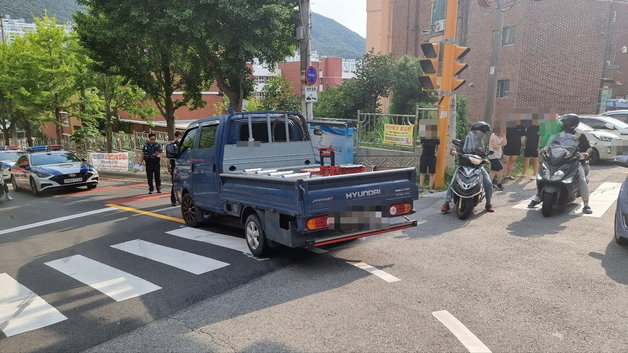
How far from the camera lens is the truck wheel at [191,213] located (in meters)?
8.15

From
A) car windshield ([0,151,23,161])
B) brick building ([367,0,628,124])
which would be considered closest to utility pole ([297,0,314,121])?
brick building ([367,0,628,124])

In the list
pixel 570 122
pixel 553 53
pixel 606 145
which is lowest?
pixel 606 145

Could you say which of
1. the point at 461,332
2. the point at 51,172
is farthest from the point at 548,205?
the point at 51,172

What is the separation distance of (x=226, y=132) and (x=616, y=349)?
18.5 feet

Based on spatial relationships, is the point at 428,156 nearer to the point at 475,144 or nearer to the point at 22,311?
the point at 475,144

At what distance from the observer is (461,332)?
3773mm

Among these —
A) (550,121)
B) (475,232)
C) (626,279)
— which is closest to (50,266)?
(475,232)

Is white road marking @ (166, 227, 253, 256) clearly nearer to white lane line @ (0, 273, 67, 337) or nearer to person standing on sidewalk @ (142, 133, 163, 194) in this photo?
white lane line @ (0, 273, 67, 337)

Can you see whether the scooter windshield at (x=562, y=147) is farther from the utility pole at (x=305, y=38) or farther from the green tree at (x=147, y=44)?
the green tree at (x=147, y=44)

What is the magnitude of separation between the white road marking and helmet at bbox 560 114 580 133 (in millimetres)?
5915

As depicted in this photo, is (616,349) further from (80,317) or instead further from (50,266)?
(50,266)

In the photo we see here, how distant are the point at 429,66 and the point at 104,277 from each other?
727 cm

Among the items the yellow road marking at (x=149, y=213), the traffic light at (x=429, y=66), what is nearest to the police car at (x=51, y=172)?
the yellow road marking at (x=149, y=213)

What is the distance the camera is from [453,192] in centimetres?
796
